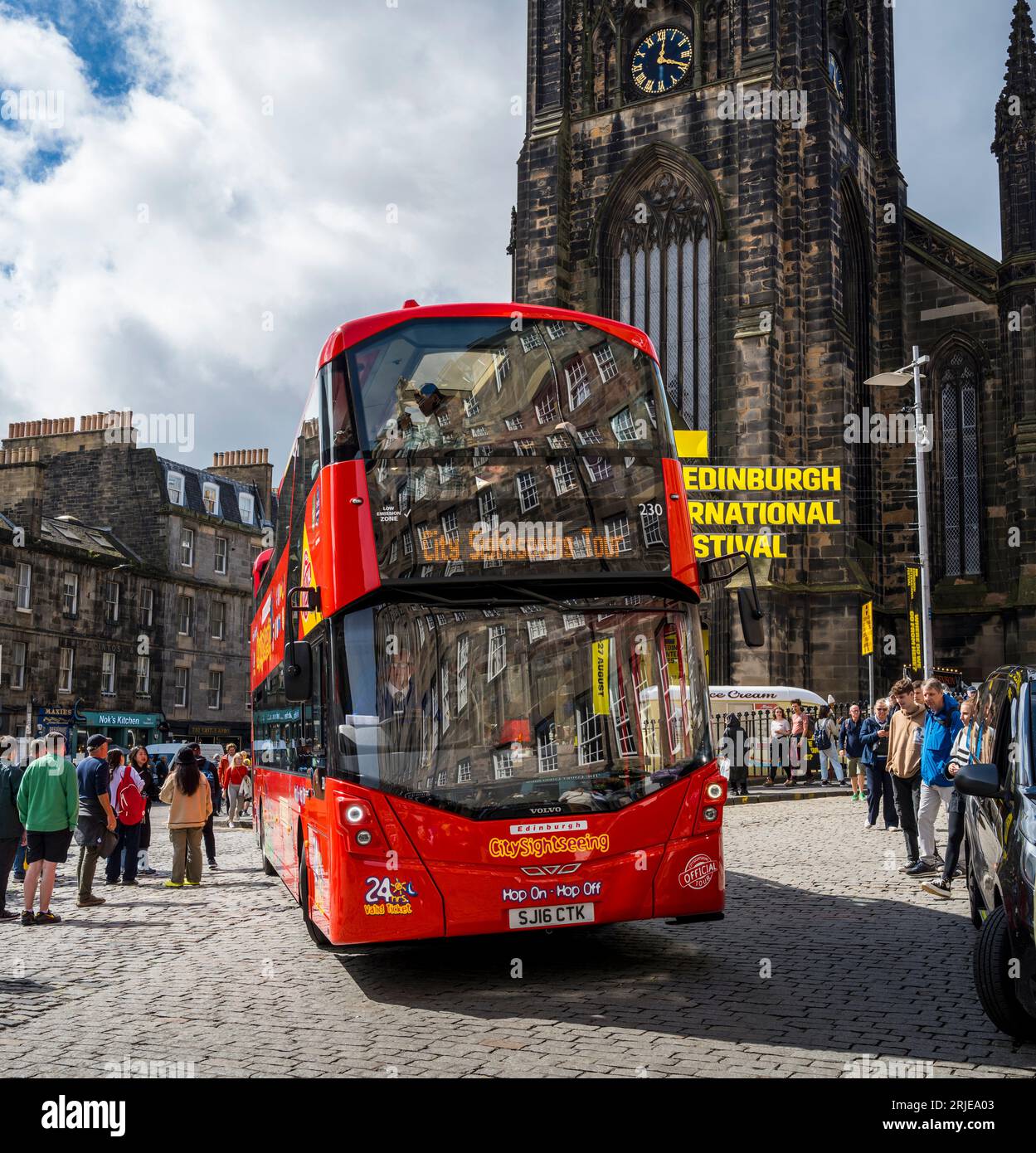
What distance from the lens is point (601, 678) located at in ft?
25.0

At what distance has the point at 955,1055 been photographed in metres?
5.44

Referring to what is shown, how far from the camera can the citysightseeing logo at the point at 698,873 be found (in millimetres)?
7598

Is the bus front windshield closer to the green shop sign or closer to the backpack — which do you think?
the backpack

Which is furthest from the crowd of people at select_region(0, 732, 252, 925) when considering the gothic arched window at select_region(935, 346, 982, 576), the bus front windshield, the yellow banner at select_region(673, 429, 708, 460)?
the gothic arched window at select_region(935, 346, 982, 576)

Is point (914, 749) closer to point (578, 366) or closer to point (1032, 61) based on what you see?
point (578, 366)

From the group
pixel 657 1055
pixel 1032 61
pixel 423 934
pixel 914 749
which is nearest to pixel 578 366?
pixel 423 934

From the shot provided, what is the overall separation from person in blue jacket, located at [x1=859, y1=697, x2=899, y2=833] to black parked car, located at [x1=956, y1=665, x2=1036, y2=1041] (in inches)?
301

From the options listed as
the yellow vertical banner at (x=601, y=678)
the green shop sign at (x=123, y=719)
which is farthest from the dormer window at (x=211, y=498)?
the yellow vertical banner at (x=601, y=678)

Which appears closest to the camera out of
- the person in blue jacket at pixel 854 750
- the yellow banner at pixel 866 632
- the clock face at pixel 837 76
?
the person in blue jacket at pixel 854 750

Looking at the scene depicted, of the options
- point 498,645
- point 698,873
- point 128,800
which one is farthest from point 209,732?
point 698,873

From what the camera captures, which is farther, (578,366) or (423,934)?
(578,366)

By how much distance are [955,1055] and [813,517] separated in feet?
79.3

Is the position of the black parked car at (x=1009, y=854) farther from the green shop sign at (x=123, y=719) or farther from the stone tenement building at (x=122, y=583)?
the green shop sign at (x=123, y=719)

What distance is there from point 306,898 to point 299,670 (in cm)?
183
